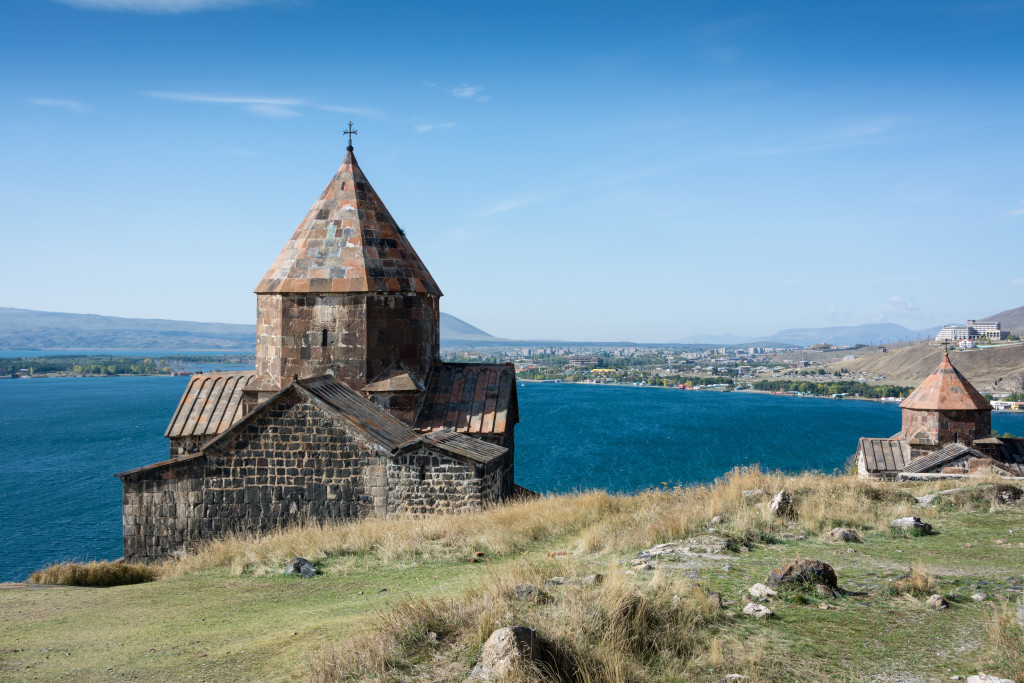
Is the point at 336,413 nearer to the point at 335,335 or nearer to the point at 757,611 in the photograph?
the point at 335,335

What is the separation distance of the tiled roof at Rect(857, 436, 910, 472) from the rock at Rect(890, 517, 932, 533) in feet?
58.4

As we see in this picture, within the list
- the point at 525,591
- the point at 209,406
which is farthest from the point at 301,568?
the point at 209,406

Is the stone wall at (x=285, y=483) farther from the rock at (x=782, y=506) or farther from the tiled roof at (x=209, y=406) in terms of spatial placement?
the rock at (x=782, y=506)

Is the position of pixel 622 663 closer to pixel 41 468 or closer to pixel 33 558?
pixel 33 558

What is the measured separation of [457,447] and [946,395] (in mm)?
21109

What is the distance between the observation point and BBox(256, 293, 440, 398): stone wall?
12.1 metres

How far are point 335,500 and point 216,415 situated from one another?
4.26m

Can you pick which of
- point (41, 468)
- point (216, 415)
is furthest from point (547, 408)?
point (216, 415)

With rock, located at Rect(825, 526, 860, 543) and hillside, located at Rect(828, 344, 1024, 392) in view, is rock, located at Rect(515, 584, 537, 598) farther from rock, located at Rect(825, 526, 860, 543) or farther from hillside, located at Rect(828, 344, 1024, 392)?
hillside, located at Rect(828, 344, 1024, 392)

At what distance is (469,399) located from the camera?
1278cm

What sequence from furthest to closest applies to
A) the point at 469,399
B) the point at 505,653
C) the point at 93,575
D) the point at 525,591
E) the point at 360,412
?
the point at 469,399 < the point at 360,412 < the point at 93,575 < the point at 525,591 < the point at 505,653

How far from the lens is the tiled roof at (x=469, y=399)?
40.5ft

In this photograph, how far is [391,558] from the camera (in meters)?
7.38

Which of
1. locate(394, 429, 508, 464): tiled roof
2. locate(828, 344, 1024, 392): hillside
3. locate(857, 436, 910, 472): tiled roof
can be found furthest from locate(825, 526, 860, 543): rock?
locate(828, 344, 1024, 392): hillside
